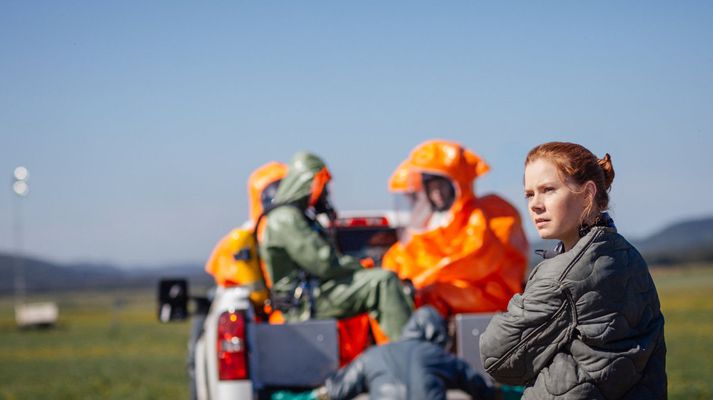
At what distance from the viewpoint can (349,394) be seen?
6.05 meters

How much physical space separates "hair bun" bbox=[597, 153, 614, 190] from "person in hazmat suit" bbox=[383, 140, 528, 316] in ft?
13.1

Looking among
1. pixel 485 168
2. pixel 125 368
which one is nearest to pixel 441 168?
pixel 485 168

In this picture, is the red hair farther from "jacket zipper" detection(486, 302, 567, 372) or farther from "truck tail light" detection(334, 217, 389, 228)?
"truck tail light" detection(334, 217, 389, 228)

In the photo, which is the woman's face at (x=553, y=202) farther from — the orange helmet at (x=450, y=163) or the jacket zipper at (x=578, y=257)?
the orange helmet at (x=450, y=163)

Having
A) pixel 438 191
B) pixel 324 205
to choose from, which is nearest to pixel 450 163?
pixel 438 191

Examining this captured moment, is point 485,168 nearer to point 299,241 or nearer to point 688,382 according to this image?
point 299,241

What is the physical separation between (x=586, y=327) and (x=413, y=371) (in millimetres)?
2855

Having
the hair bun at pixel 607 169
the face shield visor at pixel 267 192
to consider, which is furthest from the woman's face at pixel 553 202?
the face shield visor at pixel 267 192

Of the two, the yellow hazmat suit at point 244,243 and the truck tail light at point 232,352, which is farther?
the yellow hazmat suit at point 244,243

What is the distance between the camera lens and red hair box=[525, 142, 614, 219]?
3.19m

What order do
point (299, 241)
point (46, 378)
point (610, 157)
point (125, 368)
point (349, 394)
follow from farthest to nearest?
1. point (125, 368)
2. point (46, 378)
3. point (299, 241)
4. point (349, 394)
5. point (610, 157)

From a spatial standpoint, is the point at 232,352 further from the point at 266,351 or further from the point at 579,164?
the point at 579,164

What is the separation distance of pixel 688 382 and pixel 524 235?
10.8m

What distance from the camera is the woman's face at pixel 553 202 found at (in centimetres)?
320
